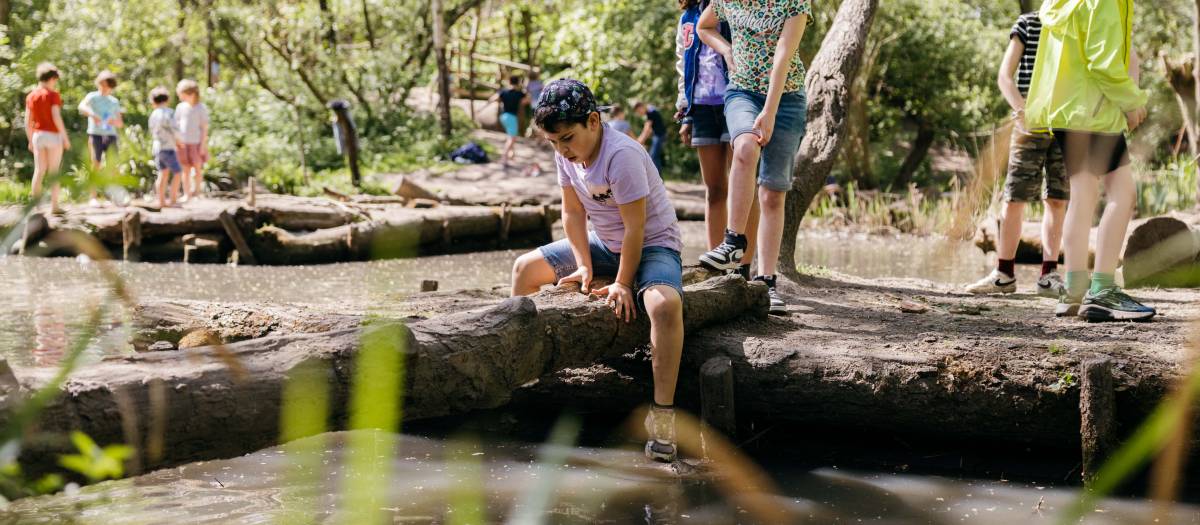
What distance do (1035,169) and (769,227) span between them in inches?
80.3

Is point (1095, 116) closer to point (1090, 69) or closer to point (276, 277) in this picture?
point (1090, 69)

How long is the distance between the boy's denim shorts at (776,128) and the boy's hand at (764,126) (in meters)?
0.11

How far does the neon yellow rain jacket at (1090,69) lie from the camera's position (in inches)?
191

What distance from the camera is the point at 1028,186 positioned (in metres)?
6.50

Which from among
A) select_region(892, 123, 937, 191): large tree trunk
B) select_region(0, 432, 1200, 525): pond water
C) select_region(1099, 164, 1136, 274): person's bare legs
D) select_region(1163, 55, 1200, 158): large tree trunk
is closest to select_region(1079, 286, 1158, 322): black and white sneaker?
select_region(1099, 164, 1136, 274): person's bare legs

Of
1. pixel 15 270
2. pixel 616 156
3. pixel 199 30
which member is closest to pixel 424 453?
pixel 616 156

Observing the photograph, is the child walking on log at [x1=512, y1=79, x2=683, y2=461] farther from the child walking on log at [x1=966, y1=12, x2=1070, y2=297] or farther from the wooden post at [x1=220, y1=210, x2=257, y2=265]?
the wooden post at [x1=220, y1=210, x2=257, y2=265]

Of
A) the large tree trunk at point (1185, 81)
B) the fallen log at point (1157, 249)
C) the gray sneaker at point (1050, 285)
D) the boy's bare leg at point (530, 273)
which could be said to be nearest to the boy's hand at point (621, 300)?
the boy's bare leg at point (530, 273)

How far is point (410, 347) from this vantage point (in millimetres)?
3258

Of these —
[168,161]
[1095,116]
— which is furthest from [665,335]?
[168,161]

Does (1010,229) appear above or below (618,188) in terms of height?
below

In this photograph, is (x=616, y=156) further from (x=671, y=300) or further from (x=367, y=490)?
(x=367, y=490)

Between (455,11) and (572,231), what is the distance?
20.2 m

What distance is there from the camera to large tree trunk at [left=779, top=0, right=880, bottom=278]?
688 cm
